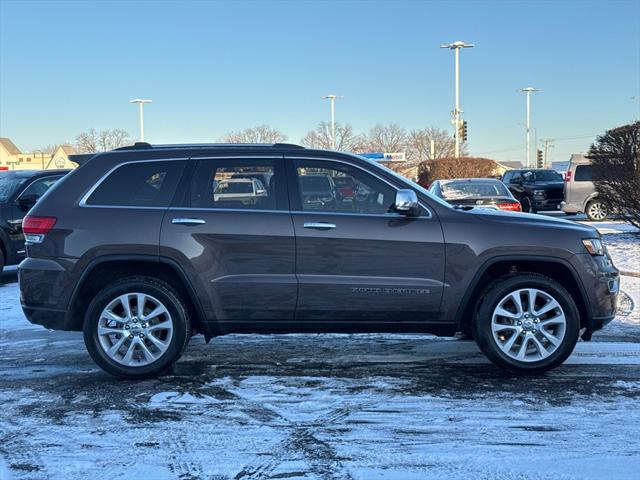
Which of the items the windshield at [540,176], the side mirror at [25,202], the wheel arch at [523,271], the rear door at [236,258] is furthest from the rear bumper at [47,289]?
the windshield at [540,176]

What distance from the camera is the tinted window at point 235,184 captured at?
5.12 meters

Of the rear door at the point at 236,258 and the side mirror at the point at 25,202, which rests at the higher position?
the side mirror at the point at 25,202

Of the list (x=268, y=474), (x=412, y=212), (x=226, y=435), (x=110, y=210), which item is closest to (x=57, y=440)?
(x=226, y=435)

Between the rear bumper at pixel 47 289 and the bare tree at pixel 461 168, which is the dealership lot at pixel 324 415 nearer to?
the rear bumper at pixel 47 289

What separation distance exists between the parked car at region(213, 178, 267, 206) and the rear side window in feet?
1.18

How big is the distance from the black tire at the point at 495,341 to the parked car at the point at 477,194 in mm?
6922

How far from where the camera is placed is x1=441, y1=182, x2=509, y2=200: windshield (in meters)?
13.0

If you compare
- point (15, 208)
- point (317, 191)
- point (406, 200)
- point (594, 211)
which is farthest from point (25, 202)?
point (594, 211)

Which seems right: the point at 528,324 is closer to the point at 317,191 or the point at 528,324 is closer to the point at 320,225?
the point at 320,225

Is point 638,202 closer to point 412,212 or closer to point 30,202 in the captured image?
point 412,212

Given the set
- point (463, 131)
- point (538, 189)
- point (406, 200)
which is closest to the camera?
point (406, 200)

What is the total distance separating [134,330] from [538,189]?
65.8ft

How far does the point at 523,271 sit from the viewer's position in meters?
5.21

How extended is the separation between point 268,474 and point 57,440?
1.42m
